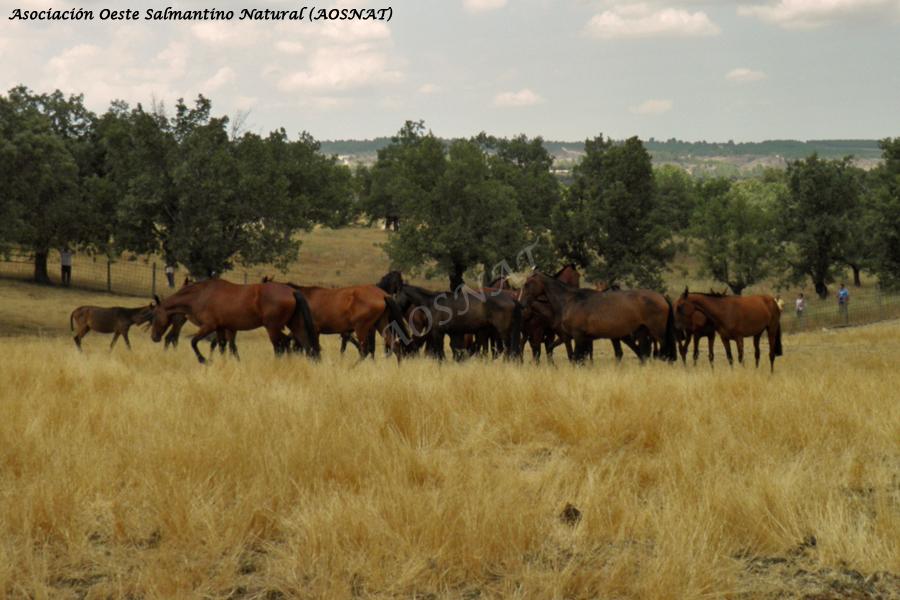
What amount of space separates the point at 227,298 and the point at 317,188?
123ft

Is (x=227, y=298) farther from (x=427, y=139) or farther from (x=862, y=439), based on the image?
(x=427, y=139)

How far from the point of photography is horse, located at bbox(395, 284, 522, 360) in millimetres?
19375

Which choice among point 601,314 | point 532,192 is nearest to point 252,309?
point 601,314

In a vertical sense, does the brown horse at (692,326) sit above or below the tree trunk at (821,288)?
above

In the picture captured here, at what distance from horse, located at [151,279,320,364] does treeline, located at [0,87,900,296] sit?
14.8m

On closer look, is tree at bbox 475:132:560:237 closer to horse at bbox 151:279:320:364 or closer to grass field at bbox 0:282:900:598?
horse at bbox 151:279:320:364

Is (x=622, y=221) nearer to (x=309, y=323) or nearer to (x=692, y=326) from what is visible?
(x=692, y=326)

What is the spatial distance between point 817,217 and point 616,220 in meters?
19.7

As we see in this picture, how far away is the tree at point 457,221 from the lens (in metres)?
60.4

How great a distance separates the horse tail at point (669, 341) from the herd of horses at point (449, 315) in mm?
20

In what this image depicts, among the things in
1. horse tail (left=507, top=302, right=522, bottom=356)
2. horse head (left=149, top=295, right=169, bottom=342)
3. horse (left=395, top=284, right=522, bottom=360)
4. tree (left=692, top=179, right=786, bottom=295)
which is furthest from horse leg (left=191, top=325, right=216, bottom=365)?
tree (left=692, top=179, right=786, bottom=295)

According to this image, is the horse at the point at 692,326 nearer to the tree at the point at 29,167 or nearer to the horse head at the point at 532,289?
the horse head at the point at 532,289

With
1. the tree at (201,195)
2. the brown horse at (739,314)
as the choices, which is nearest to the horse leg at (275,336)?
the brown horse at (739,314)

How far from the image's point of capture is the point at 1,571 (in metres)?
4.97
